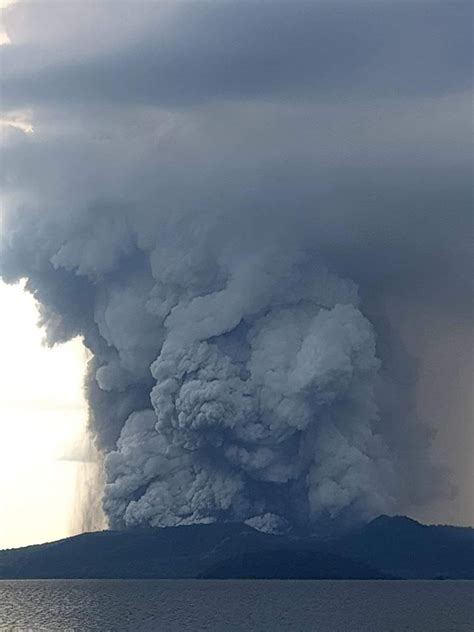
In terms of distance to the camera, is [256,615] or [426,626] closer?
[426,626]

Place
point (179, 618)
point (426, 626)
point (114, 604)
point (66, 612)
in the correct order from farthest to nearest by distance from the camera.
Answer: point (114, 604), point (66, 612), point (179, 618), point (426, 626)

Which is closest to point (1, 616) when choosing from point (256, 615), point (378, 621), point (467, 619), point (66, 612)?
point (66, 612)

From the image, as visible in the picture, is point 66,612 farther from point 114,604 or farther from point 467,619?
point 467,619

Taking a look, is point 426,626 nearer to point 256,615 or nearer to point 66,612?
point 256,615

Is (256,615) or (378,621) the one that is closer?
(378,621)

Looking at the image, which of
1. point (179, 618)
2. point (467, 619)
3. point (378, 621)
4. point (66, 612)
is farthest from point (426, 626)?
point (66, 612)

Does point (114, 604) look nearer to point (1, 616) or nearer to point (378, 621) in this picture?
point (1, 616)

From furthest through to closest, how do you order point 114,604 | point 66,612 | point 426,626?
point 114,604
point 66,612
point 426,626

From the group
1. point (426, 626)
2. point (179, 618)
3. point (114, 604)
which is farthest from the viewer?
point (114, 604)
